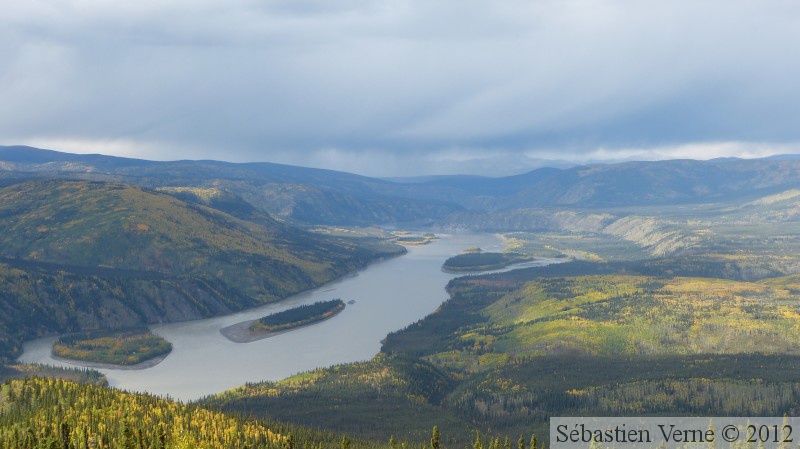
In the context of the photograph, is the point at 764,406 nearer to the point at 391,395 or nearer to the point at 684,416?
the point at 684,416

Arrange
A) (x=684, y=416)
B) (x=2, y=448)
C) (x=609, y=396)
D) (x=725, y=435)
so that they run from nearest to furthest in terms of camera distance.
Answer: (x=2, y=448) < (x=725, y=435) < (x=684, y=416) < (x=609, y=396)

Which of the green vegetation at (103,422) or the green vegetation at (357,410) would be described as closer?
the green vegetation at (103,422)

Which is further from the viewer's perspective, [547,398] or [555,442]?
[547,398]

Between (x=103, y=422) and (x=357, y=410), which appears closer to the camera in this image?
(x=103, y=422)

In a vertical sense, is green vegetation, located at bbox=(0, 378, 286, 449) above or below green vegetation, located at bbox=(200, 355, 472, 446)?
above

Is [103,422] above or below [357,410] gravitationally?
above

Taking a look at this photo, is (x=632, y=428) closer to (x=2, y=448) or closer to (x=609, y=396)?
(x=609, y=396)

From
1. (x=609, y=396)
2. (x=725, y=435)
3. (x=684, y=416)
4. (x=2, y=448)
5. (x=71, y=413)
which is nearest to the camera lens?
(x=2, y=448)

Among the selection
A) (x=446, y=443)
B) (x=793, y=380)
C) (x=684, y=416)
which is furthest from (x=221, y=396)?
A: (x=793, y=380)

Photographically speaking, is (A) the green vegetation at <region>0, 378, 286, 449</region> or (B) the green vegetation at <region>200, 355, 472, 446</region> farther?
(B) the green vegetation at <region>200, 355, 472, 446</region>

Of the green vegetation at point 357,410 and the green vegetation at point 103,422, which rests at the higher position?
the green vegetation at point 103,422

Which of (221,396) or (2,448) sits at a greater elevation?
(2,448)
